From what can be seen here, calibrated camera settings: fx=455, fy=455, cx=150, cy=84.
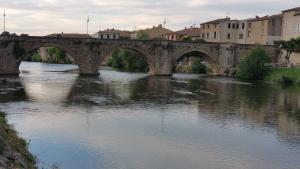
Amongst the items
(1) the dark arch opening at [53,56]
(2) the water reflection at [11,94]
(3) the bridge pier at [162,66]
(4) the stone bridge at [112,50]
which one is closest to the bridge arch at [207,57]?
(4) the stone bridge at [112,50]

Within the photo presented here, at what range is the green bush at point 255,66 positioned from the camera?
7162 cm

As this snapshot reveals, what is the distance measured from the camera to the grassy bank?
64688 millimetres

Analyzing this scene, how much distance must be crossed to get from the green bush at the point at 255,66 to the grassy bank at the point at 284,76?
1.26 meters

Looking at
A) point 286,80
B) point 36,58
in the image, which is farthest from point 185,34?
point 36,58

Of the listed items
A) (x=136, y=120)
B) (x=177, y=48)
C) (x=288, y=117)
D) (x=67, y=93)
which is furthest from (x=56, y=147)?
(x=177, y=48)

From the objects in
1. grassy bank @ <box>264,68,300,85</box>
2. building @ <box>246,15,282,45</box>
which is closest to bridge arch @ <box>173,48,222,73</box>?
grassy bank @ <box>264,68,300,85</box>

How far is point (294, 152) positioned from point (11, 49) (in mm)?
53774

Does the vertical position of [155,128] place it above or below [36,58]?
below

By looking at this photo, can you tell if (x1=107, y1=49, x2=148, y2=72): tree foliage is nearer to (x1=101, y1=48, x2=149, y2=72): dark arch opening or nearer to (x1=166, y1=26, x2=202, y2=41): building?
(x1=101, y1=48, x2=149, y2=72): dark arch opening

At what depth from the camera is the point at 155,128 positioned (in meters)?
28.2

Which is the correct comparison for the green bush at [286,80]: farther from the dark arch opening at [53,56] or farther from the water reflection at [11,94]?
the dark arch opening at [53,56]

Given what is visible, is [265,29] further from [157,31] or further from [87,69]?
[157,31]

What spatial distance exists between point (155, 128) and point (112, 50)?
47.2 meters

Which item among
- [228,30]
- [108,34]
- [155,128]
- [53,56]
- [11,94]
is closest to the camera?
[155,128]
